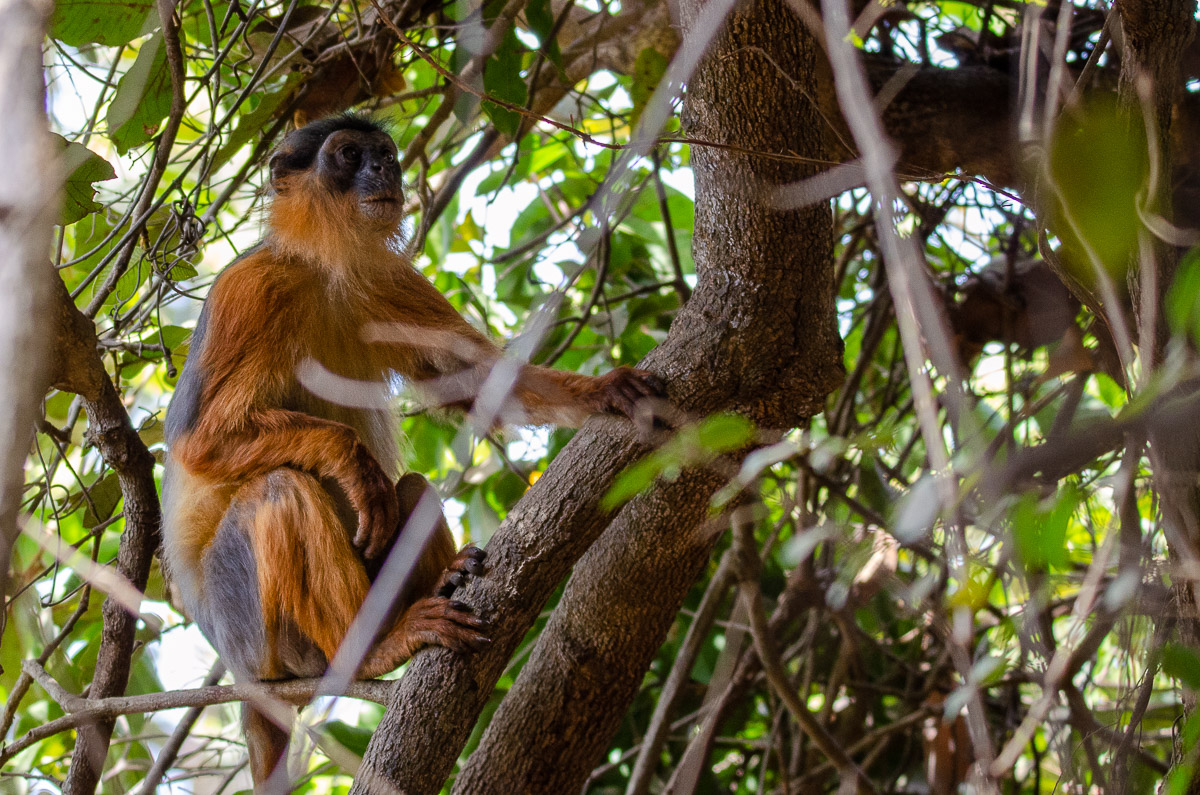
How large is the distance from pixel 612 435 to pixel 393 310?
69.1 inches

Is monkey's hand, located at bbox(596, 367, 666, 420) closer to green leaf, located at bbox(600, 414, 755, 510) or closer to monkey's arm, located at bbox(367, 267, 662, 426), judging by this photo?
monkey's arm, located at bbox(367, 267, 662, 426)

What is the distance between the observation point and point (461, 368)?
4648 millimetres

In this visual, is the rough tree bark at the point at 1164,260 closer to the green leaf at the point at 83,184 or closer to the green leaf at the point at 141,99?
the green leaf at the point at 83,184

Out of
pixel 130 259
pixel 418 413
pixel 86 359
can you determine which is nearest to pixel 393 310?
pixel 418 413

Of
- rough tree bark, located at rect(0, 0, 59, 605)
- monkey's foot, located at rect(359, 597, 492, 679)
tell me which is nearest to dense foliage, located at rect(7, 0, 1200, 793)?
monkey's foot, located at rect(359, 597, 492, 679)

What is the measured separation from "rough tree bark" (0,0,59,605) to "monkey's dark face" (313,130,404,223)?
323cm

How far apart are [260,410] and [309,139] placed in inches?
57.7

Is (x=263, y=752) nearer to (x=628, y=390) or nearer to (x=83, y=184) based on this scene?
(x=628, y=390)

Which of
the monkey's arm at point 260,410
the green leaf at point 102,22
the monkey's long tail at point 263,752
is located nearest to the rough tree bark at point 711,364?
the monkey's arm at point 260,410

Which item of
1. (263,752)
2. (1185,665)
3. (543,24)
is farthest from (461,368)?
(1185,665)

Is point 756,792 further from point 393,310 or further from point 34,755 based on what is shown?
point 34,755

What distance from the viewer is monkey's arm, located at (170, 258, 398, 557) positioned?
12.7 feet

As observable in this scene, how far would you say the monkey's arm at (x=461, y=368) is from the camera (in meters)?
4.14

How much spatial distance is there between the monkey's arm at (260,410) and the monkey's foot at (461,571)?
0.33m
